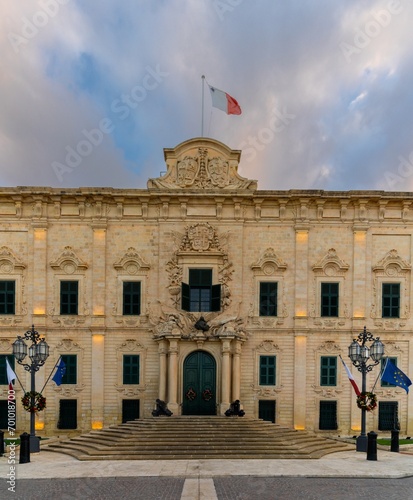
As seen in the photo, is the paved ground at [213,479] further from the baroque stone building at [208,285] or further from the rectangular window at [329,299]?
the rectangular window at [329,299]

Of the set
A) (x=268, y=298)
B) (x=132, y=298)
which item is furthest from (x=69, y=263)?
(x=268, y=298)

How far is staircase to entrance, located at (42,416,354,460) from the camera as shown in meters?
22.5

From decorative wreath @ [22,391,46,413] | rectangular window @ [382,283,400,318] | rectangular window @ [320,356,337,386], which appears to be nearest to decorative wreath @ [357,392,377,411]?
rectangular window @ [320,356,337,386]

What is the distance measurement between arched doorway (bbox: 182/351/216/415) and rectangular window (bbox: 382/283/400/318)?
10.3m

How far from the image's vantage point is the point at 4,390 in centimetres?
2927

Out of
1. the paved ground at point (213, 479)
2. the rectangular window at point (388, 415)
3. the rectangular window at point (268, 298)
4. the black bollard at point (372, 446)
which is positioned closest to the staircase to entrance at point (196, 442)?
the paved ground at point (213, 479)

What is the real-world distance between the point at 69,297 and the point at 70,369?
13.1 feet

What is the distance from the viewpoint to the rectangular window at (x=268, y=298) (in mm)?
30141

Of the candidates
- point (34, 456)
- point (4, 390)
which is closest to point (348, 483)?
point (34, 456)

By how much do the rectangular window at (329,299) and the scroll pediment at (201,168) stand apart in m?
7.02

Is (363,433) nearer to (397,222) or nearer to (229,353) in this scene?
(229,353)

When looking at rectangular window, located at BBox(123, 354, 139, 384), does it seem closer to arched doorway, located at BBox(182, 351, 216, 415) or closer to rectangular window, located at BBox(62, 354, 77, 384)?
rectangular window, located at BBox(62, 354, 77, 384)

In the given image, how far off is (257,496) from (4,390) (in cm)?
1854

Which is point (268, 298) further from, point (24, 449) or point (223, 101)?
point (24, 449)
